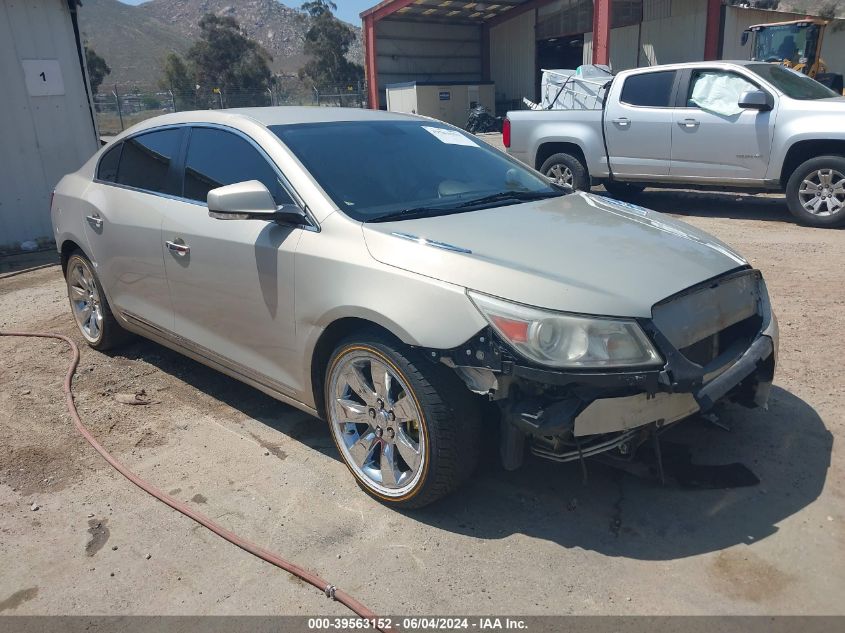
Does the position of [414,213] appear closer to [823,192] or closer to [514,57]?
[823,192]

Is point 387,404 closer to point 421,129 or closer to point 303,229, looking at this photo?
point 303,229

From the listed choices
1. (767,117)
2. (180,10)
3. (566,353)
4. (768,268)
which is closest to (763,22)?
(767,117)

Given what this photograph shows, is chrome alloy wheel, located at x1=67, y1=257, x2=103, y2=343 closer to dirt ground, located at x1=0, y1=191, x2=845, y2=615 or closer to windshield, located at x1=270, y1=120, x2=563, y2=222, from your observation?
dirt ground, located at x1=0, y1=191, x2=845, y2=615

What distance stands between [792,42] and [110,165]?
71.2 feet

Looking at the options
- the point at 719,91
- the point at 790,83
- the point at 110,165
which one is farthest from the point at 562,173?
the point at 110,165

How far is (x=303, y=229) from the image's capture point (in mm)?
3352

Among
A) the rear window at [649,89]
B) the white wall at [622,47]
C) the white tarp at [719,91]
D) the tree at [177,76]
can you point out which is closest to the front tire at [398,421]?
the white tarp at [719,91]

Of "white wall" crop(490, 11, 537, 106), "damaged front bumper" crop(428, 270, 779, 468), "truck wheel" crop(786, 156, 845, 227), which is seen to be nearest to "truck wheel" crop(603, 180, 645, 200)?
"truck wheel" crop(786, 156, 845, 227)

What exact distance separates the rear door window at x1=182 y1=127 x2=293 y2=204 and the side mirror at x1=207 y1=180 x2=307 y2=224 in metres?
0.17

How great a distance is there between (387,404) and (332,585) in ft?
2.47

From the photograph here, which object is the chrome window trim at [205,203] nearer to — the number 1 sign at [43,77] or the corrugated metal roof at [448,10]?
the number 1 sign at [43,77]

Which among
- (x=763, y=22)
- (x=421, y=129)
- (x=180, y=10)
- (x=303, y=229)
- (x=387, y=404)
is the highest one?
(x=180, y=10)

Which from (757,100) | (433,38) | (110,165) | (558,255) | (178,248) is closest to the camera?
(558,255)

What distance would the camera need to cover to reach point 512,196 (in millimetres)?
3895
